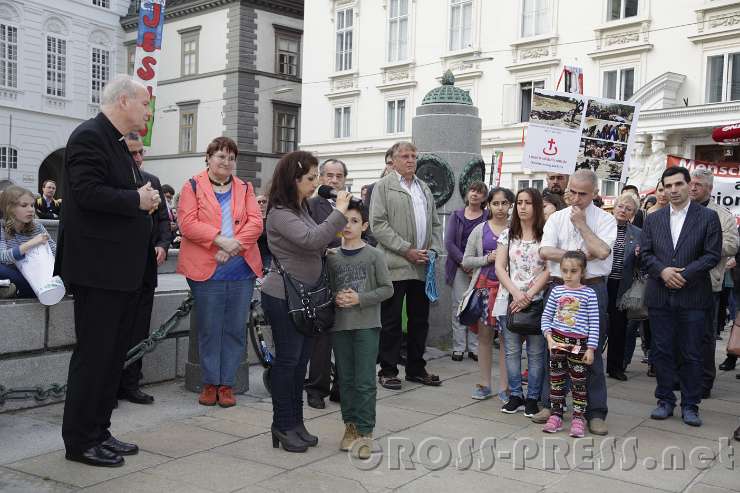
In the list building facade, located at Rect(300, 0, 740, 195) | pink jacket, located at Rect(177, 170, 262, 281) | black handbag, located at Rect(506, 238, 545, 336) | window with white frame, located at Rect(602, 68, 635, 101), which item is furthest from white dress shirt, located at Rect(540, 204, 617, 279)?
window with white frame, located at Rect(602, 68, 635, 101)

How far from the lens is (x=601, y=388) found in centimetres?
586

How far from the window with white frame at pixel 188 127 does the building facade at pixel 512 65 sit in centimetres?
699

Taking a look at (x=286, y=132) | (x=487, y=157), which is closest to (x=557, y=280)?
(x=487, y=157)

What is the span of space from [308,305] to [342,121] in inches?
1119

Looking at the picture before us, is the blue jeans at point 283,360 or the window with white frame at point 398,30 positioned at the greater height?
the window with white frame at point 398,30

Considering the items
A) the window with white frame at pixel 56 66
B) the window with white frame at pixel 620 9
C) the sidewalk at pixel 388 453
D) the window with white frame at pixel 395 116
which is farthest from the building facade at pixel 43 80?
the sidewalk at pixel 388 453

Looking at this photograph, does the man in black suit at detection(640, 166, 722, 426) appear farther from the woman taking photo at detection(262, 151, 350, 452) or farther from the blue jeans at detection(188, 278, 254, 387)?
the blue jeans at detection(188, 278, 254, 387)

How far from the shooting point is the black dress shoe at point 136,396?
6.02m

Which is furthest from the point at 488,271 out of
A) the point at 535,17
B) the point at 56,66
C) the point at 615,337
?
the point at 56,66

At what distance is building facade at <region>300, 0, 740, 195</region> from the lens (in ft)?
71.1

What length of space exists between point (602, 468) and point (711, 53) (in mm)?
19713

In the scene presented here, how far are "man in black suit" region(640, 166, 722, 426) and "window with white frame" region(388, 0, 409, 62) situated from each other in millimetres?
24565

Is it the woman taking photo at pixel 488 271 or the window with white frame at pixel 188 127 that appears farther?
the window with white frame at pixel 188 127

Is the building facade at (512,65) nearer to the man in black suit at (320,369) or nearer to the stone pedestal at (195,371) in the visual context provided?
the man in black suit at (320,369)
